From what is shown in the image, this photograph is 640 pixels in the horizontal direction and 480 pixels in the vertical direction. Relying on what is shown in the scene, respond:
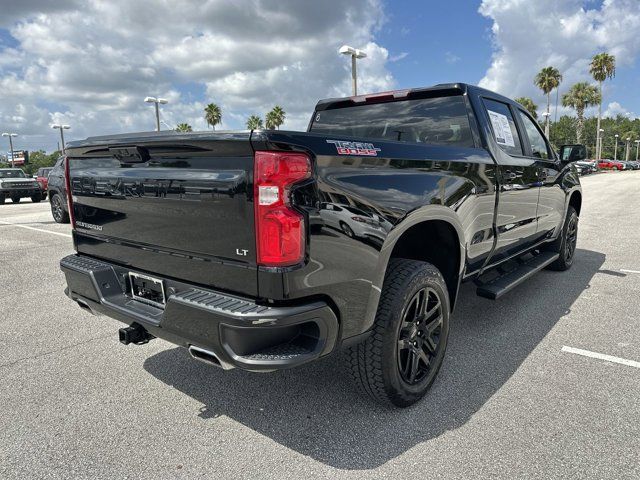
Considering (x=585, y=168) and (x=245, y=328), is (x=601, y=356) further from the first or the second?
(x=585, y=168)

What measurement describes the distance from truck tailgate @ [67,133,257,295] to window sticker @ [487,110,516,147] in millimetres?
2470

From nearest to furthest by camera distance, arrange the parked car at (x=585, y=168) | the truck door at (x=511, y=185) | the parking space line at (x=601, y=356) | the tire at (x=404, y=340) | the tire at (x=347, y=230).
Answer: the tire at (x=347, y=230) → the tire at (x=404, y=340) → the parking space line at (x=601, y=356) → the truck door at (x=511, y=185) → the parked car at (x=585, y=168)

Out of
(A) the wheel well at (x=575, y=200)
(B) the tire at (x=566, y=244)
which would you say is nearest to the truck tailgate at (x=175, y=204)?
(B) the tire at (x=566, y=244)

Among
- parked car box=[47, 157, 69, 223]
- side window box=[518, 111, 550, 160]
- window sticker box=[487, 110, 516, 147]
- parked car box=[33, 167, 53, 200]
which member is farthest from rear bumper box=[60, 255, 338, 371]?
parked car box=[33, 167, 53, 200]

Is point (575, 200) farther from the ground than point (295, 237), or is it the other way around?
point (295, 237)

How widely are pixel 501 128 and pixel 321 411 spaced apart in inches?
105

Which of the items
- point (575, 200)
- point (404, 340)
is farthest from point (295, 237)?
point (575, 200)

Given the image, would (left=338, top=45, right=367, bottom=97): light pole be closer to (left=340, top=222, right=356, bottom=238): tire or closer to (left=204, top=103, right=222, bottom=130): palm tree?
(left=340, top=222, right=356, bottom=238): tire

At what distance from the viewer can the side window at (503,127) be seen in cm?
371

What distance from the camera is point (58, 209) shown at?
11367mm

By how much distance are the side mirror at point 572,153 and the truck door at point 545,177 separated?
7.5 inches

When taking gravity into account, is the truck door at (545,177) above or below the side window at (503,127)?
below

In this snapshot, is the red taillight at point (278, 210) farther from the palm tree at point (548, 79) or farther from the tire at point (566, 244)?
the palm tree at point (548, 79)

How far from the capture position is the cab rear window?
11.5 ft
